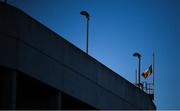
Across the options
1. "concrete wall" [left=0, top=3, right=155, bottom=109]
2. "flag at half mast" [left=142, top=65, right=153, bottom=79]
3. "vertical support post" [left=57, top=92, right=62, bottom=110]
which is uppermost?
"flag at half mast" [left=142, top=65, right=153, bottom=79]

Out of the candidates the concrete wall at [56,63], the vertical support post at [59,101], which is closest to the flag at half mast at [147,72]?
the concrete wall at [56,63]

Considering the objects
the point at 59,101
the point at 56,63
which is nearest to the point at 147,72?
the point at 59,101

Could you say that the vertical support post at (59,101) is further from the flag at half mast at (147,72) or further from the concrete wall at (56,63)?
the flag at half mast at (147,72)

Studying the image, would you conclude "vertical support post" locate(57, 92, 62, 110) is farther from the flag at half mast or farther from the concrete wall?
the flag at half mast

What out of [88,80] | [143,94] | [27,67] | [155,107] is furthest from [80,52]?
[155,107]

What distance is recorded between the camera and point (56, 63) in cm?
3053

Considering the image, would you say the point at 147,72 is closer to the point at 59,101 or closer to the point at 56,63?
the point at 59,101

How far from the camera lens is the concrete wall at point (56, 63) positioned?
27.0 meters

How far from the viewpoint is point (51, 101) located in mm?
31594

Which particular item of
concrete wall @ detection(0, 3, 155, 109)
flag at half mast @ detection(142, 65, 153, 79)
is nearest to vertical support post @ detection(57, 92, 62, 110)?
concrete wall @ detection(0, 3, 155, 109)

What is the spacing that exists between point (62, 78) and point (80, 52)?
2.77 meters

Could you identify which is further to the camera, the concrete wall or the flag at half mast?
the flag at half mast

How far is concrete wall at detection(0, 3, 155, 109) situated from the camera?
27000 mm

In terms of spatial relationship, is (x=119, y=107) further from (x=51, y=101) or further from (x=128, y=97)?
(x=51, y=101)
